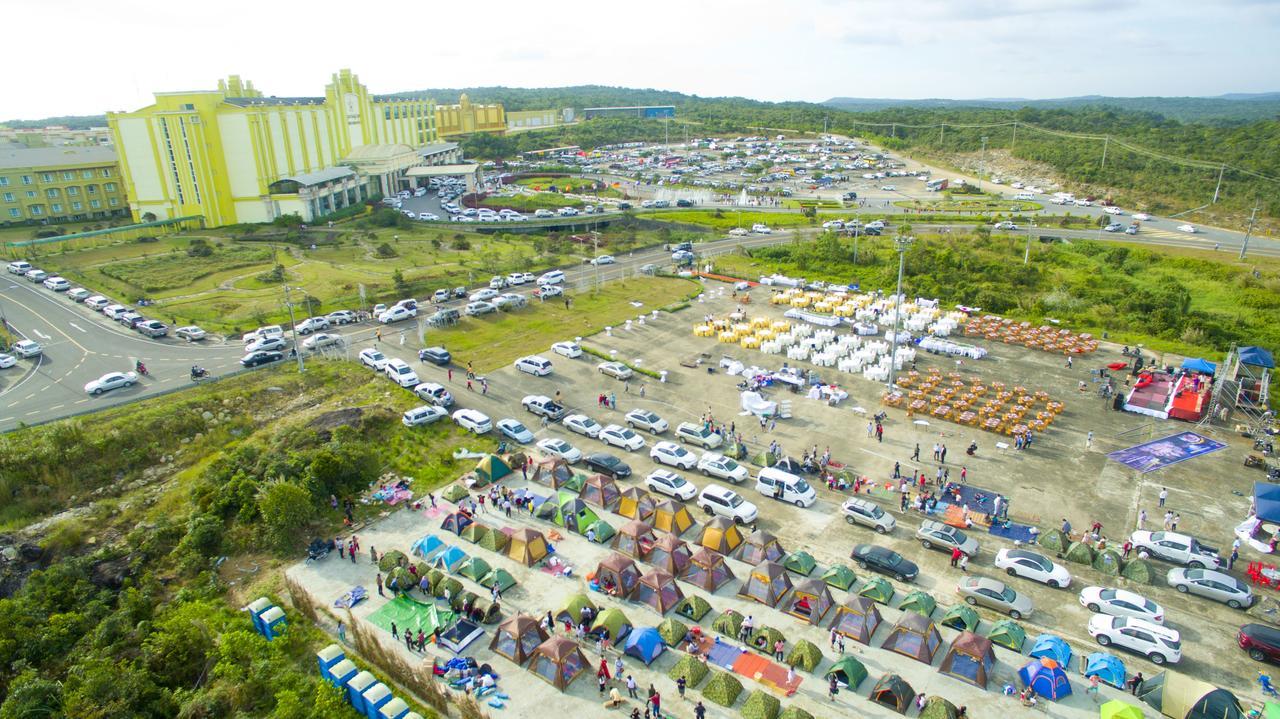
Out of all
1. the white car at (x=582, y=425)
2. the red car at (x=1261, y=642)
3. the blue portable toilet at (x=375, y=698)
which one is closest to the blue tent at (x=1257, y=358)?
the red car at (x=1261, y=642)

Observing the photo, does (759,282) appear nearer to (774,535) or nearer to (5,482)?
(774,535)

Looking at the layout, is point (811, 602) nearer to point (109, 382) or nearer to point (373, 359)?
point (373, 359)

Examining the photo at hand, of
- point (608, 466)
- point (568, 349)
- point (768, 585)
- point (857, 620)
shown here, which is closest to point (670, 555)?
point (768, 585)

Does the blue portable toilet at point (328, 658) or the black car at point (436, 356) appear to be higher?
the black car at point (436, 356)

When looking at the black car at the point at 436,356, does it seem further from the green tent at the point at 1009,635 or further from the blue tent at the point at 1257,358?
the blue tent at the point at 1257,358

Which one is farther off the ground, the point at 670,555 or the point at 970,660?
the point at 670,555

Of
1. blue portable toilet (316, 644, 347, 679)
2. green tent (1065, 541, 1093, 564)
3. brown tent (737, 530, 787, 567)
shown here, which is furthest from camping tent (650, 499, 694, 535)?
green tent (1065, 541, 1093, 564)
